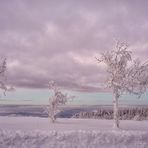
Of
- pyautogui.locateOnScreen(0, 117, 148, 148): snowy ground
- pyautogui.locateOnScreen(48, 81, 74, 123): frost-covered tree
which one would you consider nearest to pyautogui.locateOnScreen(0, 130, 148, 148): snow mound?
pyautogui.locateOnScreen(0, 117, 148, 148): snowy ground

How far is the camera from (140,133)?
30.0 metres

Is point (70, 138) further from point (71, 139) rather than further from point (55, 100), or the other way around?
point (55, 100)

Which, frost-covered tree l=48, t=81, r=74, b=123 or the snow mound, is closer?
the snow mound

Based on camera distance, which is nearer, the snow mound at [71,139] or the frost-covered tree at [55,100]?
the snow mound at [71,139]

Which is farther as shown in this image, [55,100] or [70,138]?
[55,100]

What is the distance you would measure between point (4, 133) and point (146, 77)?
12782mm

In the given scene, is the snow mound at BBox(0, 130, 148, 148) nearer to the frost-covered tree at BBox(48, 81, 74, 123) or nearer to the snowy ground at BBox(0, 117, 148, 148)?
the snowy ground at BBox(0, 117, 148, 148)

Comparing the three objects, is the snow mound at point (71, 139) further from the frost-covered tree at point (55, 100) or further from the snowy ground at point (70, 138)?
the frost-covered tree at point (55, 100)

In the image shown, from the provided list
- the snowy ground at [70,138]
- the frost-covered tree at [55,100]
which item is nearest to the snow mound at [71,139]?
the snowy ground at [70,138]

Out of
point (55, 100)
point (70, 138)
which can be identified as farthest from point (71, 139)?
point (55, 100)

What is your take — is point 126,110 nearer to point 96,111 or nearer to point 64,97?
point 96,111

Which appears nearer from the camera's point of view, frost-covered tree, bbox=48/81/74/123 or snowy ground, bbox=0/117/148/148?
snowy ground, bbox=0/117/148/148

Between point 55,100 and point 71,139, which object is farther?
point 55,100

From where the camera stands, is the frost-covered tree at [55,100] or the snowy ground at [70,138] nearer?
the snowy ground at [70,138]
